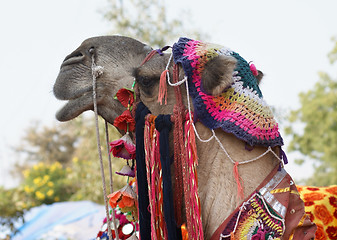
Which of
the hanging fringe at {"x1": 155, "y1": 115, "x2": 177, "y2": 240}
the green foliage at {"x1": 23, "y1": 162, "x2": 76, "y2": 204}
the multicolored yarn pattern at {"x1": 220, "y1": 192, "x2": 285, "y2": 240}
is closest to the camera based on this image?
the multicolored yarn pattern at {"x1": 220, "y1": 192, "x2": 285, "y2": 240}

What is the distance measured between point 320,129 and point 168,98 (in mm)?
18347

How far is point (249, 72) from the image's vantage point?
209 centimetres

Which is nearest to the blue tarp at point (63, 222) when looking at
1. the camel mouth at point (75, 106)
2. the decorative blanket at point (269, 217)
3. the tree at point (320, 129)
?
the camel mouth at point (75, 106)

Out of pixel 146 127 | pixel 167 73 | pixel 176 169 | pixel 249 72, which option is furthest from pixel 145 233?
pixel 249 72

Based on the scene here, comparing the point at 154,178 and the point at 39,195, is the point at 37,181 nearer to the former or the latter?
the point at 39,195

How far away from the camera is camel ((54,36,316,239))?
191 cm

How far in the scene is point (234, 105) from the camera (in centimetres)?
196

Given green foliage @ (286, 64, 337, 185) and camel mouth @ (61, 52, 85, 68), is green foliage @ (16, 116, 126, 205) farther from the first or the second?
green foliage @ (286, 64, 337, 185)

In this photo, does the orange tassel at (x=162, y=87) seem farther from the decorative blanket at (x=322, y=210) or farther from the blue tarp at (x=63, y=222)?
the blue tarp at (x=63, y=222)

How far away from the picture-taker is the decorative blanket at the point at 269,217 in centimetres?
182

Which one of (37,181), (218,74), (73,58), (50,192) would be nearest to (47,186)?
(37,181)

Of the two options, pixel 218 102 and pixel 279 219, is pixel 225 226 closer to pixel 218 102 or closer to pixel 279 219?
pixel 279 219

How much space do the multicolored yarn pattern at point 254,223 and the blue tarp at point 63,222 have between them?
11.9ft

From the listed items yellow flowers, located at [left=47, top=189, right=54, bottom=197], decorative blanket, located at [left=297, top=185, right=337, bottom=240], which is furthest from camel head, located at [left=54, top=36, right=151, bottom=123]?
yellow flowers, located at [left=47, top=189, right=54, bottom=197]
